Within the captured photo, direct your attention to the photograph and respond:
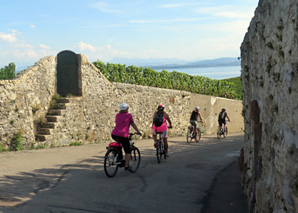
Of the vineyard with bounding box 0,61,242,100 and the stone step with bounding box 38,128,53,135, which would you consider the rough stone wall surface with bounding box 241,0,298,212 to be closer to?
the stone step with bounding box 38,128,53,135

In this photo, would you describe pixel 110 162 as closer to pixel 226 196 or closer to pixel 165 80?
pixel 226 196

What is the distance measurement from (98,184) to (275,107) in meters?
4.89

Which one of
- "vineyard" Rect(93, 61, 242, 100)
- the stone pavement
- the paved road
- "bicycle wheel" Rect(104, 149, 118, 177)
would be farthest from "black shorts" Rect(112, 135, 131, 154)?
"vineyard" Rect(93, 61, 242, 100)

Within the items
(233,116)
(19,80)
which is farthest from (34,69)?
(233,116)

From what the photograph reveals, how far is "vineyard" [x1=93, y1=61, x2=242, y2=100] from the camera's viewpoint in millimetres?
19359

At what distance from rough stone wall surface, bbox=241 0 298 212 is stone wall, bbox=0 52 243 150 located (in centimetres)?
890

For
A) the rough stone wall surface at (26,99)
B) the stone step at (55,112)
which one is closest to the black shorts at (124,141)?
the rough stone wall surface at (26,99)

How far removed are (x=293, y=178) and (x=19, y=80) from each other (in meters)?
11.3

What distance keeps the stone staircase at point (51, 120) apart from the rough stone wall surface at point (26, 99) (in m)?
0.30

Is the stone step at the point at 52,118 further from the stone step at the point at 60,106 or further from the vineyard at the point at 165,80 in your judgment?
the vineyard at the point at 165,80

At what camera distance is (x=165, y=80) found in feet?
77.7

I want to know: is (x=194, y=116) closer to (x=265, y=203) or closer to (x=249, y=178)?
(x=249, y=178)

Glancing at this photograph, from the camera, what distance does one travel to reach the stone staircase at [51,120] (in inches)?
558

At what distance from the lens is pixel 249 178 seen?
6785 mm
